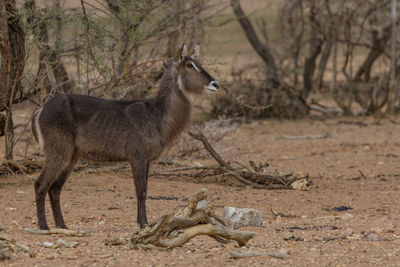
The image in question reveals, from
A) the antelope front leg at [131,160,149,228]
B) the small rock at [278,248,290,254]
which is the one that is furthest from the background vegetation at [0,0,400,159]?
the small rock at [278,248,290,254]

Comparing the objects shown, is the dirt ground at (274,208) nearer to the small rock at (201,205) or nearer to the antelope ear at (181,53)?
the small rock at (201,205)

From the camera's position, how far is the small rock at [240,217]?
20.4ft

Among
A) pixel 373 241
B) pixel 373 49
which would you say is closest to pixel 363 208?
pixel 373 241

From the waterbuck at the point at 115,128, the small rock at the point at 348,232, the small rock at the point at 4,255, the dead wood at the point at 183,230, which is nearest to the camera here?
the small rock at the point at 4,255

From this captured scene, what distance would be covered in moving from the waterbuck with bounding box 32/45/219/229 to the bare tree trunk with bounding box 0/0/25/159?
1.94 meters

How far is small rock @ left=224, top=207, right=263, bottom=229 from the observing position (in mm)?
6227

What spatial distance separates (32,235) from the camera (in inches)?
220

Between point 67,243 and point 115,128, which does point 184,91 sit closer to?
point 115,128

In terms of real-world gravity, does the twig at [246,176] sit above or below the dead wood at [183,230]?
below

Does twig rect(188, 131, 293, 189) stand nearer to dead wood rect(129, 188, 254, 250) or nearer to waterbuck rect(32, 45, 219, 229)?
waterbuck rect(32, 45, 219, 229)

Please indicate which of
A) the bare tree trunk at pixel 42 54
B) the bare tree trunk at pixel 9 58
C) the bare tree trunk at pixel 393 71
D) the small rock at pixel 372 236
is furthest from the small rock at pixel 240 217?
the bare tree trunk at pixel 393 71

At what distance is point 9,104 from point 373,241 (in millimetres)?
5122

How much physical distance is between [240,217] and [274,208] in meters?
1.39

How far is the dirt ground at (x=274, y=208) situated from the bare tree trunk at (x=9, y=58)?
0.94 meters
